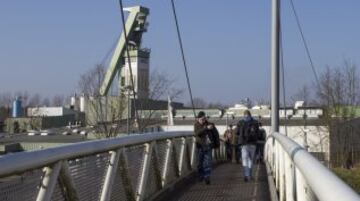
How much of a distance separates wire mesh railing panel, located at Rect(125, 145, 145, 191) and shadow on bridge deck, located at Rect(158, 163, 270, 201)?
56.8 inches

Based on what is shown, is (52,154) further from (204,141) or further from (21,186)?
(204,141)

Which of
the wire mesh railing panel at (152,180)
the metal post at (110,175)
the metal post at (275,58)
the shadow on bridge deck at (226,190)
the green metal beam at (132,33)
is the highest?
the green metal beam at (132,33)

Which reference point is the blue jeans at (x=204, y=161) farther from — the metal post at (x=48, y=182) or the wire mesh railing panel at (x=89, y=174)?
the metal post at (x=48, y=182)

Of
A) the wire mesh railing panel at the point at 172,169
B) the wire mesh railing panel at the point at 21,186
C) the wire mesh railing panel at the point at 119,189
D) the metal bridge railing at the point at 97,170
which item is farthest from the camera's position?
the wire mesh railing panel at the point at 172,169

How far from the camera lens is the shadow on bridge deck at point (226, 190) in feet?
39.7

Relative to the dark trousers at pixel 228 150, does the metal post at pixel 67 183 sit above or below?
above

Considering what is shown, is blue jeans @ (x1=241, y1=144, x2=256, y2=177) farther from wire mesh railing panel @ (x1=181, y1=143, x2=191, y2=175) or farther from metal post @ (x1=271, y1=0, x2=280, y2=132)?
metal post @ (x1=271, y1=0, x2=280, y2=132)

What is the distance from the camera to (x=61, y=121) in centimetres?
11994

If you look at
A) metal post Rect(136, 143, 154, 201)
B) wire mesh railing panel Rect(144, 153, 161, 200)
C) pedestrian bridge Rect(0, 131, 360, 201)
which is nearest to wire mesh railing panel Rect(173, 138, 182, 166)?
pedestrian bridge Rect(0, 131, 360, 201)

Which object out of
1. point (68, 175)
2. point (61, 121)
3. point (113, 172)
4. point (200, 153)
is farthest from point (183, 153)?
point (61, 121)

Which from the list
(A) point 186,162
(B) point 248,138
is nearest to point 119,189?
(B) point 248,138

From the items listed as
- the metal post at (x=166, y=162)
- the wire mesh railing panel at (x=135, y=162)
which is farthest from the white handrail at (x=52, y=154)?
the metal post at (x=166, y=162)

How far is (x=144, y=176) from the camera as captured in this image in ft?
35.0

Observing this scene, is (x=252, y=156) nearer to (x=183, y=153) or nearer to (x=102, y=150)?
(x=183, y=153)
